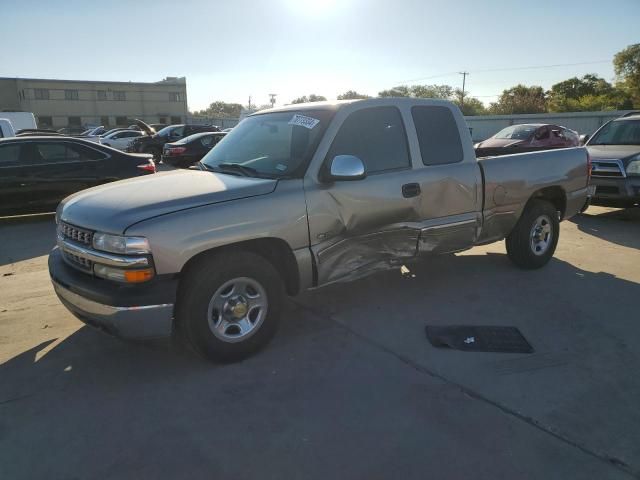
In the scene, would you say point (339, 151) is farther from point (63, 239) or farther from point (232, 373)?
point (63, 239)

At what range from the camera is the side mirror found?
365 centimetres

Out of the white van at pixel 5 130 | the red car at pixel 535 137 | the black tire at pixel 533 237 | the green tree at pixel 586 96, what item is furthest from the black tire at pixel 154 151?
the green tree at pixel 586 96

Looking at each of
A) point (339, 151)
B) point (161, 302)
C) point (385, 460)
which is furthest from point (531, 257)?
point (161, 302)

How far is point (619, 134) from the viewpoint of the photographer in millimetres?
9648

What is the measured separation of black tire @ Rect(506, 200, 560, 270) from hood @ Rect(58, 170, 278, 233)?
3352 mm

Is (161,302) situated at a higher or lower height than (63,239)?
lower

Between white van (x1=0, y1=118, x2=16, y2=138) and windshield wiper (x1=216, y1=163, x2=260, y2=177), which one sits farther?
white van (x1=0, y1=118, x2=16, y2=138)

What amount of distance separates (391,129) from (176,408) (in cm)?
293

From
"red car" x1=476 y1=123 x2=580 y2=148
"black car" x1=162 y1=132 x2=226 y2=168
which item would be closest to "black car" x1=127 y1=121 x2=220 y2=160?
"black car" x1=162 y1=132 x2=226 y2=168

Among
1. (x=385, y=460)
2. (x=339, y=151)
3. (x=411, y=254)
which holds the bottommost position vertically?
(x=385, y=460)

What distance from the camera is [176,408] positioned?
9.98ft

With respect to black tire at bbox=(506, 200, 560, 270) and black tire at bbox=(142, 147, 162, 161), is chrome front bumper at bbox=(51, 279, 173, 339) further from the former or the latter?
black tire at bbox=(142, 147, 162, 161)

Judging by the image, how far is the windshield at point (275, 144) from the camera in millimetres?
3867

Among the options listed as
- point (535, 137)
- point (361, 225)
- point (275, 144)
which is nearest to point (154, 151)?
point (535, 137)
